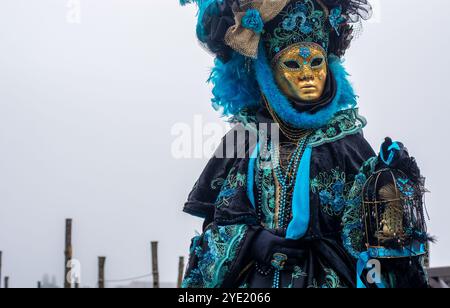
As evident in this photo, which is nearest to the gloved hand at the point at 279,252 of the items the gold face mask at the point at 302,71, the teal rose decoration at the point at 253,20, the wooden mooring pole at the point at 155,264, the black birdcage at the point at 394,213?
the black birdcage at the point at 394,213

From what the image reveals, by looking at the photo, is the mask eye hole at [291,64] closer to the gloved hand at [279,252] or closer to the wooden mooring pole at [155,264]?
the gloved hand at [279,252]

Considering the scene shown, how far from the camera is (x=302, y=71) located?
438 cm

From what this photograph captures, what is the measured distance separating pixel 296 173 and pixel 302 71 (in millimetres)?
554

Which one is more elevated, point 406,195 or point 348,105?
point 348,105

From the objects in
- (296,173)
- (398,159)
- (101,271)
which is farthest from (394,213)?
(101,271)

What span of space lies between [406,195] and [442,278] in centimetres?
327

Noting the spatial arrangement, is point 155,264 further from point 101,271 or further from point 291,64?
point 291,64

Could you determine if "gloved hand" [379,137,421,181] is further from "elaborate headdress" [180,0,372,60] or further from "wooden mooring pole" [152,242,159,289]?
"wooden mooring pole" [152,242,159,289]

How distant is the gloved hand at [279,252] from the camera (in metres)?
4.14

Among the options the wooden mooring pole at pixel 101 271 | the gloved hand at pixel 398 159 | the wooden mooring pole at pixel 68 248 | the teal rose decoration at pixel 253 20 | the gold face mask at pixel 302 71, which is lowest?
the wooden mooring pole at pixel 101 271

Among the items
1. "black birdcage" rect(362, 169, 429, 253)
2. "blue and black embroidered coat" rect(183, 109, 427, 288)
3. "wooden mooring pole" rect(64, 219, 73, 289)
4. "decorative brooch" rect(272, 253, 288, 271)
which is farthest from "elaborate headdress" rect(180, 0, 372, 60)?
"wooden mooring pole" rect(64, 219, 73, 289)

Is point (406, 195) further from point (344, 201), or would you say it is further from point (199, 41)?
point (199, 41)
